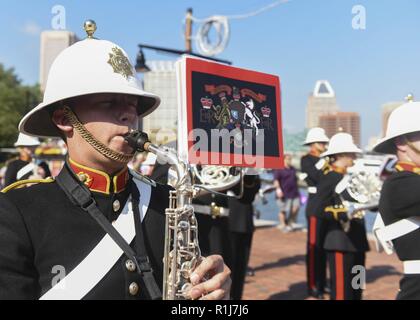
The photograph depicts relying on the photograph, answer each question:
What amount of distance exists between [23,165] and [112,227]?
4.97 m

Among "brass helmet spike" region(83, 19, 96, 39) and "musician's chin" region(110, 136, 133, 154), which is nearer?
"musician's chin" region(110, 136, 133, 154)

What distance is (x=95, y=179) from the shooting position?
1884 mm

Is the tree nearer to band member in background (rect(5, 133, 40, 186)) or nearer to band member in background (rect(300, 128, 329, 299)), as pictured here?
band member in background (rect(5, 133, 40, 186))

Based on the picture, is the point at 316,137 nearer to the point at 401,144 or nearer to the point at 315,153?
the point at 315,153

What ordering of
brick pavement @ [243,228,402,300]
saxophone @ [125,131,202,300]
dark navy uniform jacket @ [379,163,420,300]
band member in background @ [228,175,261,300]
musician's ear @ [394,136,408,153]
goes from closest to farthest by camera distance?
saxophone @ [125,131,202,300] < dark navy uniform jacket @ [379,163,420,300] < musician's ear @ [394,136,408,153] < band member in background @ [228,175,261,300] < brick pavement @ [243,228,402,300]

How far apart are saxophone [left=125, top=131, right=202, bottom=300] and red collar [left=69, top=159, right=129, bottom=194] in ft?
0.70

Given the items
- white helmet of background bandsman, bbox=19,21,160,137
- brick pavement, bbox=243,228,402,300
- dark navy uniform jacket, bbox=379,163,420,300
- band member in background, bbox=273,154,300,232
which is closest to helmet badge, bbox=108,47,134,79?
white helmet of background bandsman, bbox=19,21,160,137

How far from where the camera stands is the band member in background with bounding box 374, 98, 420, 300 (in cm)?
289

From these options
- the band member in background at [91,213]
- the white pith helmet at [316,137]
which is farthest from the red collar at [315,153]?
the band member in background at [91,213]

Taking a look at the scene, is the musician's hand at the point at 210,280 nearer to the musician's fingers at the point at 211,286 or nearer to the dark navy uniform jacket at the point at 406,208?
the musician's fingers at the point at 211,286

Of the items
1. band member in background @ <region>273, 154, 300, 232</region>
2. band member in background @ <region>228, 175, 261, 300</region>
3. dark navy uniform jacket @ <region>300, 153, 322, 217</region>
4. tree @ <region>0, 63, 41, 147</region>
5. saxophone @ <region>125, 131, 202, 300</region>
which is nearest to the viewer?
saxophone @ <region>125, 131, 202, 300</region>

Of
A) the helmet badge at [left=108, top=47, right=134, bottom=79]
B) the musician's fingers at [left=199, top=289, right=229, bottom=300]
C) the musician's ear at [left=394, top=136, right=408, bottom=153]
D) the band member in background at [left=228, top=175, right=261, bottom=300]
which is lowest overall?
the band member in background at [left=228, top=175, right=261, bottom=300]

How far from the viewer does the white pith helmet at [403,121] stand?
10.0 ft
